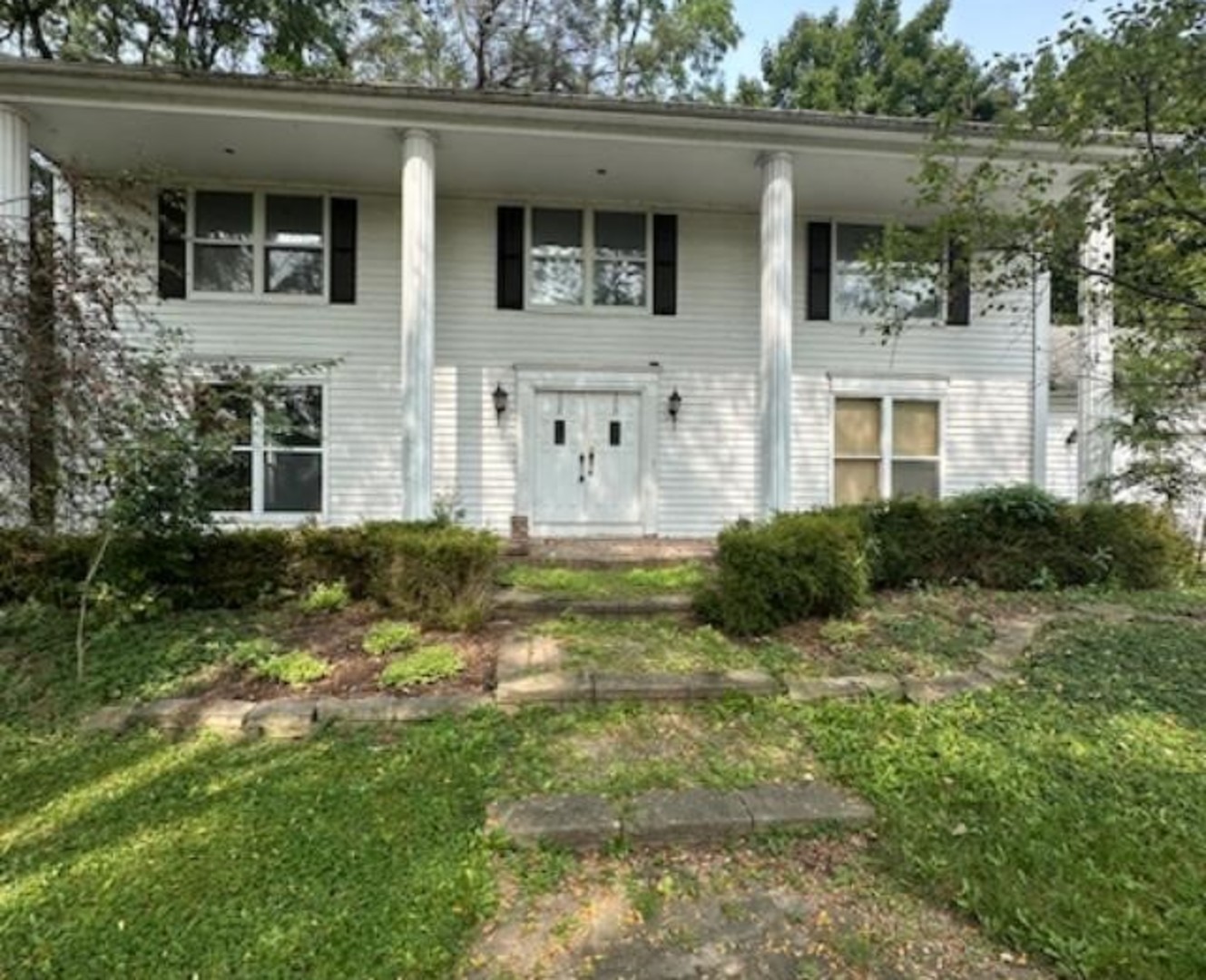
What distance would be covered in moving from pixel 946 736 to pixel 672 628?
2059mm

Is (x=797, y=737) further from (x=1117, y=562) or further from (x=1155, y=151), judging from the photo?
(x=1117, y=562)

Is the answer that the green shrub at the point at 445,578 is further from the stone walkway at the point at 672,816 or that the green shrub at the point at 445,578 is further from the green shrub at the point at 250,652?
the stone walkway at the point at 672,816

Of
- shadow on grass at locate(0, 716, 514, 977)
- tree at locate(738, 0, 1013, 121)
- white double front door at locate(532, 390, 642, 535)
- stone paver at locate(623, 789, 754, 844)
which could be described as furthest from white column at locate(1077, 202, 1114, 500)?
tree at locate(738, 0, 1013, 121)

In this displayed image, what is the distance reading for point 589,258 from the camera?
9.78 metres

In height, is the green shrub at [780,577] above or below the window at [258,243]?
below

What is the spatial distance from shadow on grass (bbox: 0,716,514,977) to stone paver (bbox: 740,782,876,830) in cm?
113

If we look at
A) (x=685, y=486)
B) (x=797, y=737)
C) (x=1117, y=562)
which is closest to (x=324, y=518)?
(x=685, y=486)

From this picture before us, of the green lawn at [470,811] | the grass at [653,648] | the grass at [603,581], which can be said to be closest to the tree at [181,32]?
the grass at [603,581]

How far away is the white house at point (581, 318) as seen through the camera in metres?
8.09

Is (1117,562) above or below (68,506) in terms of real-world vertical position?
below

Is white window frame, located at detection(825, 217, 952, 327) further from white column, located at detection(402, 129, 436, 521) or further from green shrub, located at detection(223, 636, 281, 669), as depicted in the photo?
green shrub, located at detection(223, 636, 281, 669)

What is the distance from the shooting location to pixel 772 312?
8359 millimetres

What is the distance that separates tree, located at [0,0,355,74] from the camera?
46.7 feet

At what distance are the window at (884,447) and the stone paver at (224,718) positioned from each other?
808 centimetres
